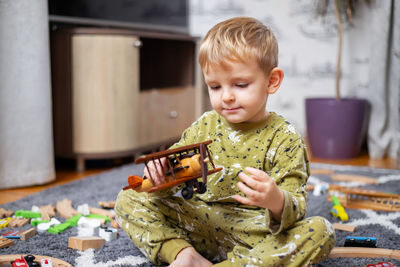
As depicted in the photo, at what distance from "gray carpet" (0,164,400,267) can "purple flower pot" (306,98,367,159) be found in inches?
13.1

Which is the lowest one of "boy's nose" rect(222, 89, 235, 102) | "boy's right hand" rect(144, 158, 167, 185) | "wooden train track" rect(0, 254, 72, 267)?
"wooden train track" rect(0, 254, 72, 267)

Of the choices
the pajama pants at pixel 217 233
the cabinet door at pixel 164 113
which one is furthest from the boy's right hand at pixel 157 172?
the cabinet door at pixel 164 113

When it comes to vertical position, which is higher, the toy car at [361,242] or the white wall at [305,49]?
the white wall at [305,49]

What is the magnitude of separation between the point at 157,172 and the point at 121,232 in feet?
1.30

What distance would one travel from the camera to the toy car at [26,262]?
886 mm

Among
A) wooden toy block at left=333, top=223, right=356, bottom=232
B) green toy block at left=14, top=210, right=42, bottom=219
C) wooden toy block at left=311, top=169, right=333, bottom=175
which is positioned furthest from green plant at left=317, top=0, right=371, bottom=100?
green toy block at left=14, top=210, right=42, bottom=219

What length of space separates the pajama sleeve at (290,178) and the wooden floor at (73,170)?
3.24 ft

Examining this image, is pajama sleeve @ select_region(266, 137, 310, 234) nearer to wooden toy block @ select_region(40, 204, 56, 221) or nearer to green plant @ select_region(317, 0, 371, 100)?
wooden toy block @ select_region(40, 204, 56, 221)

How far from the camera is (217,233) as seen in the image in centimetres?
94

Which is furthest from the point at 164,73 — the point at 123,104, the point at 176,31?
the point at 123,104

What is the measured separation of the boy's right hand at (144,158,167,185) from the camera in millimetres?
820

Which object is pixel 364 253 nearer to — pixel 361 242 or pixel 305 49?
pixel 361 242

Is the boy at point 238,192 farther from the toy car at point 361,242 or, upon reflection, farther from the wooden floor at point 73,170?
the wooden floor at point 73,170

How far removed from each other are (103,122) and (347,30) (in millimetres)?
1357
